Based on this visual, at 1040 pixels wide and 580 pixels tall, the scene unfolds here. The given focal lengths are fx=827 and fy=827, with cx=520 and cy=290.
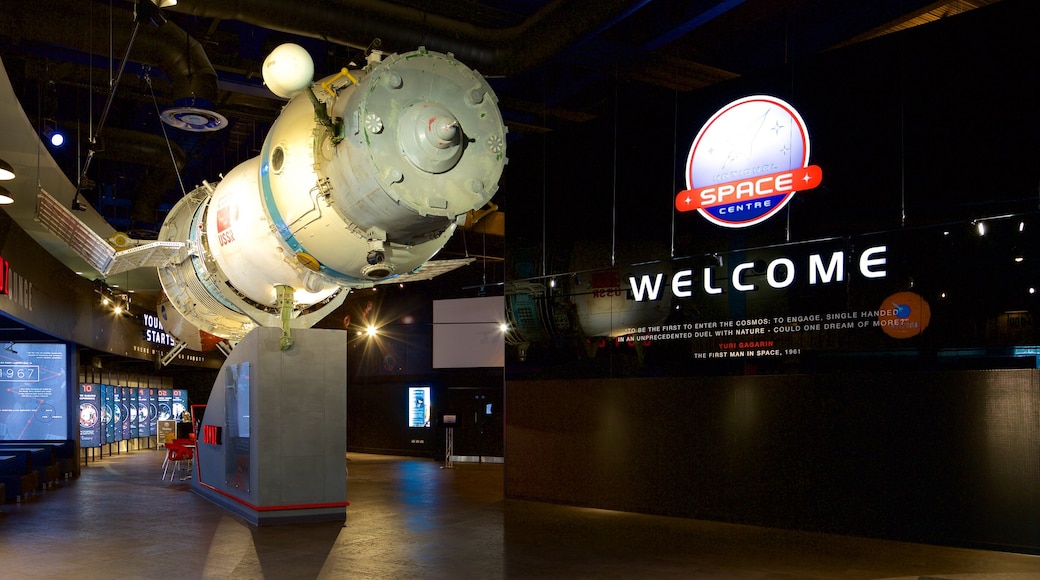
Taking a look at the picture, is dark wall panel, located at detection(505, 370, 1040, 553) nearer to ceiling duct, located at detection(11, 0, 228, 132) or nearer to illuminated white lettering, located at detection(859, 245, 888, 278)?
illuminated white lettering, located at detection(859, 245, 888, 278)

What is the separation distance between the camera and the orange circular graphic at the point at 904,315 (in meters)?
7.09

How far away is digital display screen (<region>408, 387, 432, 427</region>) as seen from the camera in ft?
61.0

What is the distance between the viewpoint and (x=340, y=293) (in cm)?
766

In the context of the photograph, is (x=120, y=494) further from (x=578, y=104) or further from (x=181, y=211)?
(x=578, y=104)

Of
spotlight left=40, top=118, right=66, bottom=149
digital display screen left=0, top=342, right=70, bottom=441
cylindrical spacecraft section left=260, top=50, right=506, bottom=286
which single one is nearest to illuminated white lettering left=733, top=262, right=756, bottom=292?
cylindrical spacecraft section left=260, top=50, right=506, bottom=286

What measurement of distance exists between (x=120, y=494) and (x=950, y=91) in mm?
10591

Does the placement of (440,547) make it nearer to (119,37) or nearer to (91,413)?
(119,37)

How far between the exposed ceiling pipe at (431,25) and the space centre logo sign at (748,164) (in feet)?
5.05

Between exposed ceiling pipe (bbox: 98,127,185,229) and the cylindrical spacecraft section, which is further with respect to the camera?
exposed ceiling pipe (bbox: 98,127,185,229)

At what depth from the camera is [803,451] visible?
310 inches

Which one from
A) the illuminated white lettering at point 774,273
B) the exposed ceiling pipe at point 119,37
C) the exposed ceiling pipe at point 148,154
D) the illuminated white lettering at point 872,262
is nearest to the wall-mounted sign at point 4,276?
the exposed ceiling pipe at point 119,37

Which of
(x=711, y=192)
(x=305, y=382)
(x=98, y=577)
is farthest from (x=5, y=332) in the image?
(x=711, y=192)

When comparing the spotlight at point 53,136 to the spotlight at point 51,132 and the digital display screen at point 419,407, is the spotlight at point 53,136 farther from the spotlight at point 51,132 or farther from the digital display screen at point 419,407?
the digital display screen at point 419,407

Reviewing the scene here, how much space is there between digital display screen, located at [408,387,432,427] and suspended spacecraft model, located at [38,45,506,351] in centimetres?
1163
